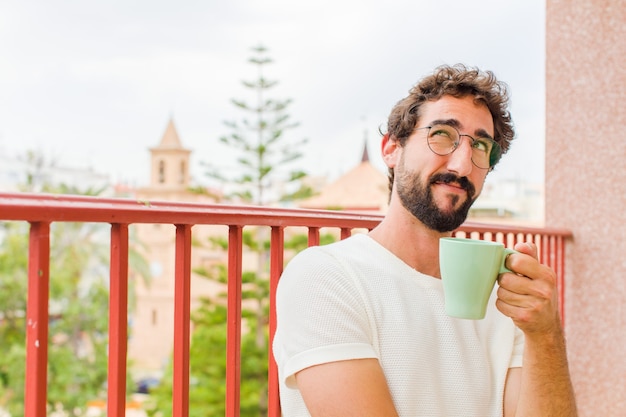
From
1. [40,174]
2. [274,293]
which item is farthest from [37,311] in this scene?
[40,174]

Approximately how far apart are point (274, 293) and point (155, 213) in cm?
38

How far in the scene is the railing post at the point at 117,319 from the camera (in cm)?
85

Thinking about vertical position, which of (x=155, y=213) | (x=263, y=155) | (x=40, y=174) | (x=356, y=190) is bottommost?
(x=155, y=213)

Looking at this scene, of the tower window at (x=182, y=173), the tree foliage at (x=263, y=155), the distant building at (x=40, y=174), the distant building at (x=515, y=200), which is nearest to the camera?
the tree foliage at (x=263, y=155)

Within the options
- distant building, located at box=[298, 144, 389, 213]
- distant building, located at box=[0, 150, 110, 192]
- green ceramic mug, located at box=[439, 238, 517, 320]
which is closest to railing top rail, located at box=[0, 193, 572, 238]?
green ceramic mug, located at box=[439, 238, 517, 320]

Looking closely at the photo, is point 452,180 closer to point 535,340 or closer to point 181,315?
point 535,340

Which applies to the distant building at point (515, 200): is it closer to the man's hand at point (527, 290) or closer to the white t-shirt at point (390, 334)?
the white t-shirt at point (390, 334)

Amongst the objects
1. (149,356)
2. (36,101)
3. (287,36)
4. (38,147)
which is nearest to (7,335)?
(38,147)

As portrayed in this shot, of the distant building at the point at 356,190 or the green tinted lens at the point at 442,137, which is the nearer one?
the green tinted lens at the point at 442,137

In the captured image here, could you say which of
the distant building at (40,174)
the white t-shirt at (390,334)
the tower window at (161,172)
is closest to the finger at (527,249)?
the white t-shirt at (390,334)

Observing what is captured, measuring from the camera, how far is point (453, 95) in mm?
1131

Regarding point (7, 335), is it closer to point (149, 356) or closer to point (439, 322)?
point (149, 356)

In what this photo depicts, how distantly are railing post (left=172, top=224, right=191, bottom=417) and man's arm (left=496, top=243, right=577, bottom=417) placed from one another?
438 millimetres

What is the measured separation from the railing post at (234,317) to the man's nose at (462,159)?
35cm
